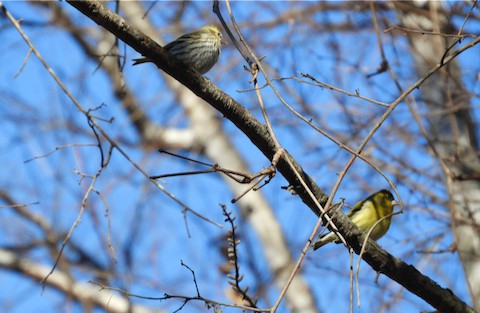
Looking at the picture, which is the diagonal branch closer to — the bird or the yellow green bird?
the bird

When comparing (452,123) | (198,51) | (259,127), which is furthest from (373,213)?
(259,127)

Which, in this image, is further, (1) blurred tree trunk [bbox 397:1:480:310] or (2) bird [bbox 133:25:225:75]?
(1) blurred tree trunk [bbox 397:1:480:310]

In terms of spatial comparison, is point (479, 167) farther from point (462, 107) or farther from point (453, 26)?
point (453, 26)

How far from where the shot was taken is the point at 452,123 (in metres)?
5.14

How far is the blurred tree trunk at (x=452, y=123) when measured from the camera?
16.1ft

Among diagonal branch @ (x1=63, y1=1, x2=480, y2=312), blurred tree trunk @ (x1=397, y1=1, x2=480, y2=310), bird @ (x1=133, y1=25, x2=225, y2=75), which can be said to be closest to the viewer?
diagonal branch @ (x1=63, y1=1, x2=480, y2=312)

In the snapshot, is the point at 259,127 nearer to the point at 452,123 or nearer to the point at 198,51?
the point at 198,51

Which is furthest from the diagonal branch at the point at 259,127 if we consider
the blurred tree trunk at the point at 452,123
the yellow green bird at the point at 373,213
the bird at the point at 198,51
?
the yellow green bird at the point at 373,213

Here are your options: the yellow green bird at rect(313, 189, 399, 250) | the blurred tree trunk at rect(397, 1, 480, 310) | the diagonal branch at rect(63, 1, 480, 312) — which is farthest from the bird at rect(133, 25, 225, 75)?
the yellow green bird at rect(313, 189, 399, 250)

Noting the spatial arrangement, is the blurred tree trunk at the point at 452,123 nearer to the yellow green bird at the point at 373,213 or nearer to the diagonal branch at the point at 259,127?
the yellow green bird at the point at 373,213

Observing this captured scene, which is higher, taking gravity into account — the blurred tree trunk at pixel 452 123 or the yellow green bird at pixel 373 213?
the blurred tree trunk at pixel 452 123

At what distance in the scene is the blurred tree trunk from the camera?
491 centimetres

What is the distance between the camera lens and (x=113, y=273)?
7480 millimetres

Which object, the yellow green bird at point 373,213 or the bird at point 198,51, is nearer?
the bird at point 198,51
